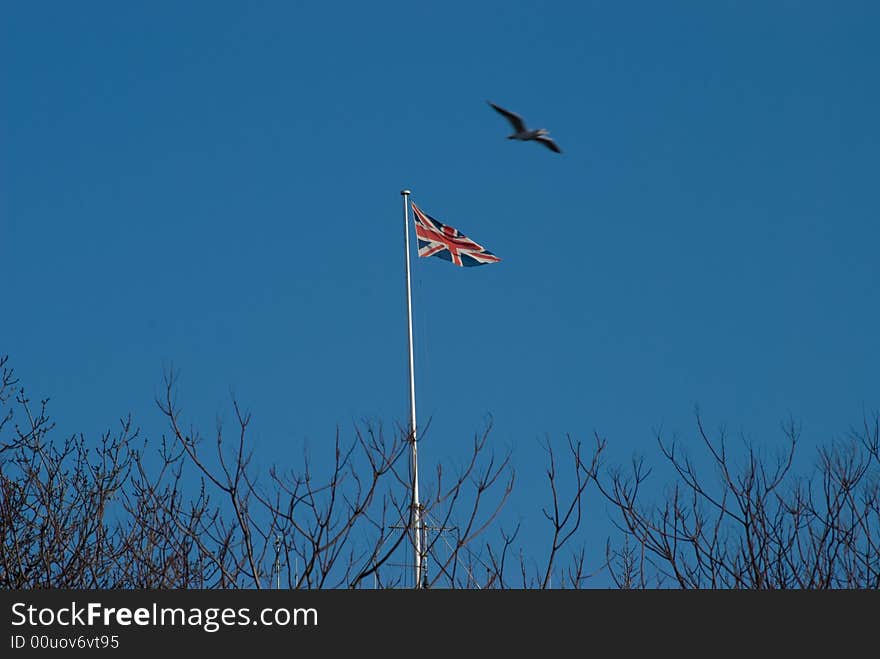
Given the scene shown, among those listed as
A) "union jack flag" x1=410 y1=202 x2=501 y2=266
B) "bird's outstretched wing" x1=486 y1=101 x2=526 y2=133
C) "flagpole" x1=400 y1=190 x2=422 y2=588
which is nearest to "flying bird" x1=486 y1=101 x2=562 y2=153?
"bird's outstretched wing" x1=486 y1=101 x2=526 y2=133

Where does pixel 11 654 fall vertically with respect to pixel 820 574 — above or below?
below

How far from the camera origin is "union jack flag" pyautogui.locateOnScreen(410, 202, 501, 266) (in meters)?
26.1

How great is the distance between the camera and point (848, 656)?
34.2 ft

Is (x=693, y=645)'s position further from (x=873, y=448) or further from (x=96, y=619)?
(x=873, y=448)

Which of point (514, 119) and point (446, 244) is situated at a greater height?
point (446, 244)

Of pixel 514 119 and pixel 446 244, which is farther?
pixel 446 244

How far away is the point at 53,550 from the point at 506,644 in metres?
6.70

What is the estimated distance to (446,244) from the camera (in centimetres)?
2641

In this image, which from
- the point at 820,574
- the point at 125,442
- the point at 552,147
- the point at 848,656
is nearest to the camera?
the point at 848,656

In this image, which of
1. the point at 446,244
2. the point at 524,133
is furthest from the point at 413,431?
the point at 446,244

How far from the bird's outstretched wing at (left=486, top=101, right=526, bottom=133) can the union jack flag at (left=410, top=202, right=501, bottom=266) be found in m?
10.7

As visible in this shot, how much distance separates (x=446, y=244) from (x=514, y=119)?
1128cm

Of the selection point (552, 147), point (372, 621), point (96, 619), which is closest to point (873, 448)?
point (552, 147)

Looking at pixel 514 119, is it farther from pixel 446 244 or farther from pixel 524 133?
pixel 446 244
